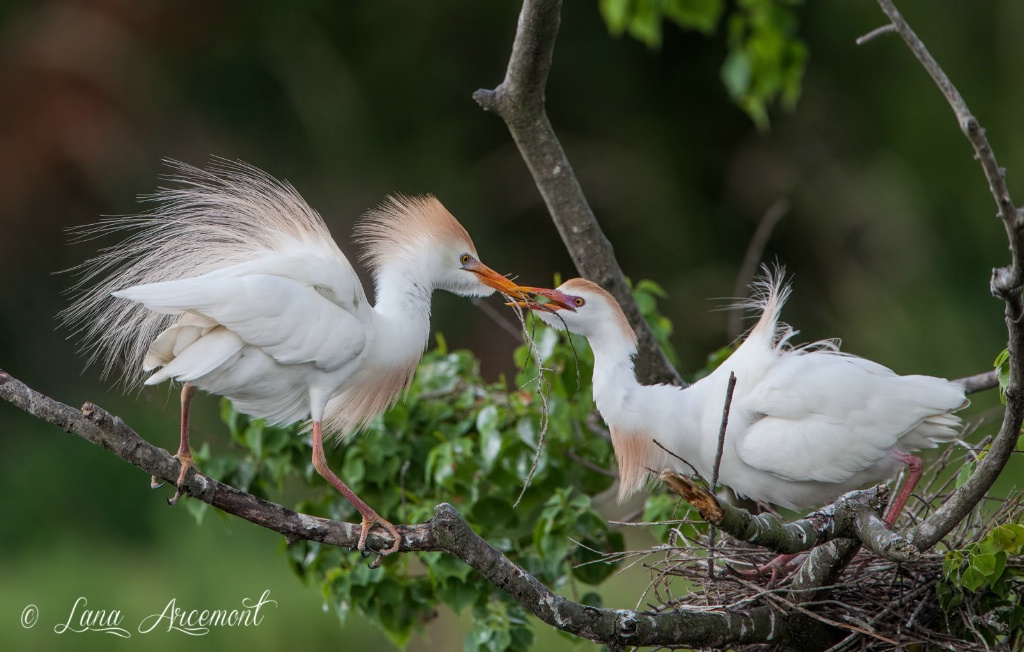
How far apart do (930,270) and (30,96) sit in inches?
246

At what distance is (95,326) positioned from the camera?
9.29ft

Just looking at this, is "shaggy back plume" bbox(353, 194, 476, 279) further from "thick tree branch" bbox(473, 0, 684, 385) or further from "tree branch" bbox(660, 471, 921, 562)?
"tree branch" bbox(660, 471, 921, 562)

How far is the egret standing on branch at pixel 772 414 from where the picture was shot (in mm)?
3021

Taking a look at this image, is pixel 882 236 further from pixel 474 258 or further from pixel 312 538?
pixel 312 538

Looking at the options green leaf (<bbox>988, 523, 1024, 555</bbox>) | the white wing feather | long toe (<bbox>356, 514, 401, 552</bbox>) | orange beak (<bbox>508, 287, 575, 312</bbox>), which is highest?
the white wing feather

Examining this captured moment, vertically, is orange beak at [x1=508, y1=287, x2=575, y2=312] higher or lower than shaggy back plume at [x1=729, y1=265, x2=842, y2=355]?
higher

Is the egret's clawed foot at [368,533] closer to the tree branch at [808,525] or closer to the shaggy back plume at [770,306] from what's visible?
the tree branch at [808,525]

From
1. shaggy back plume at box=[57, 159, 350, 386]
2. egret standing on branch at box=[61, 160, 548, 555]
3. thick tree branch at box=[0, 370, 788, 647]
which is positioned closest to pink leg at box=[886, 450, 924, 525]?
thick tree branch at box=[0, 370, 788, 647]

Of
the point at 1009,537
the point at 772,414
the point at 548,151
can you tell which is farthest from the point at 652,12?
the point at 1009,537

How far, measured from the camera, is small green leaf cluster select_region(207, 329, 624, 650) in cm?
320

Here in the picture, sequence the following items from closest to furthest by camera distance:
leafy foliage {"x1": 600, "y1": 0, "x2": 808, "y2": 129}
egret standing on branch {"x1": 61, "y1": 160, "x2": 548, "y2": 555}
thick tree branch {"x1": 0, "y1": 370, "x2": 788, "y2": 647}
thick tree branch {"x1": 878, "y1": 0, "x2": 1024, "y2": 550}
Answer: thick tree branch {"x1": 878, "y1": 0, "x2": 1024, "y2": 550}
thick tree branch {"x1": 0, "y1": 370, "x2": 788, "y2": 647}
egret standing on branch {"x1": 61, "y1": 160, "x2": 548, "y2": 555}
leafy foliage {"x1": 600, "y1": 0, "x2": 808, "y2": 129}

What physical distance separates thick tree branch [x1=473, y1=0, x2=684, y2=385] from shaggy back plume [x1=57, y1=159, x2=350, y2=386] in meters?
0.64

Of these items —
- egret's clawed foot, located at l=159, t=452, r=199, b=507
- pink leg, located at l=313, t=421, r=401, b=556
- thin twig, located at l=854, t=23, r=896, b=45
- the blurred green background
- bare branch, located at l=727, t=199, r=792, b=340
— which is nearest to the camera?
thin twig, located at l=854, t=23, r=896, b=45

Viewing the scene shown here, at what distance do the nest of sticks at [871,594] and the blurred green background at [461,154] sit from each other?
3615mm
